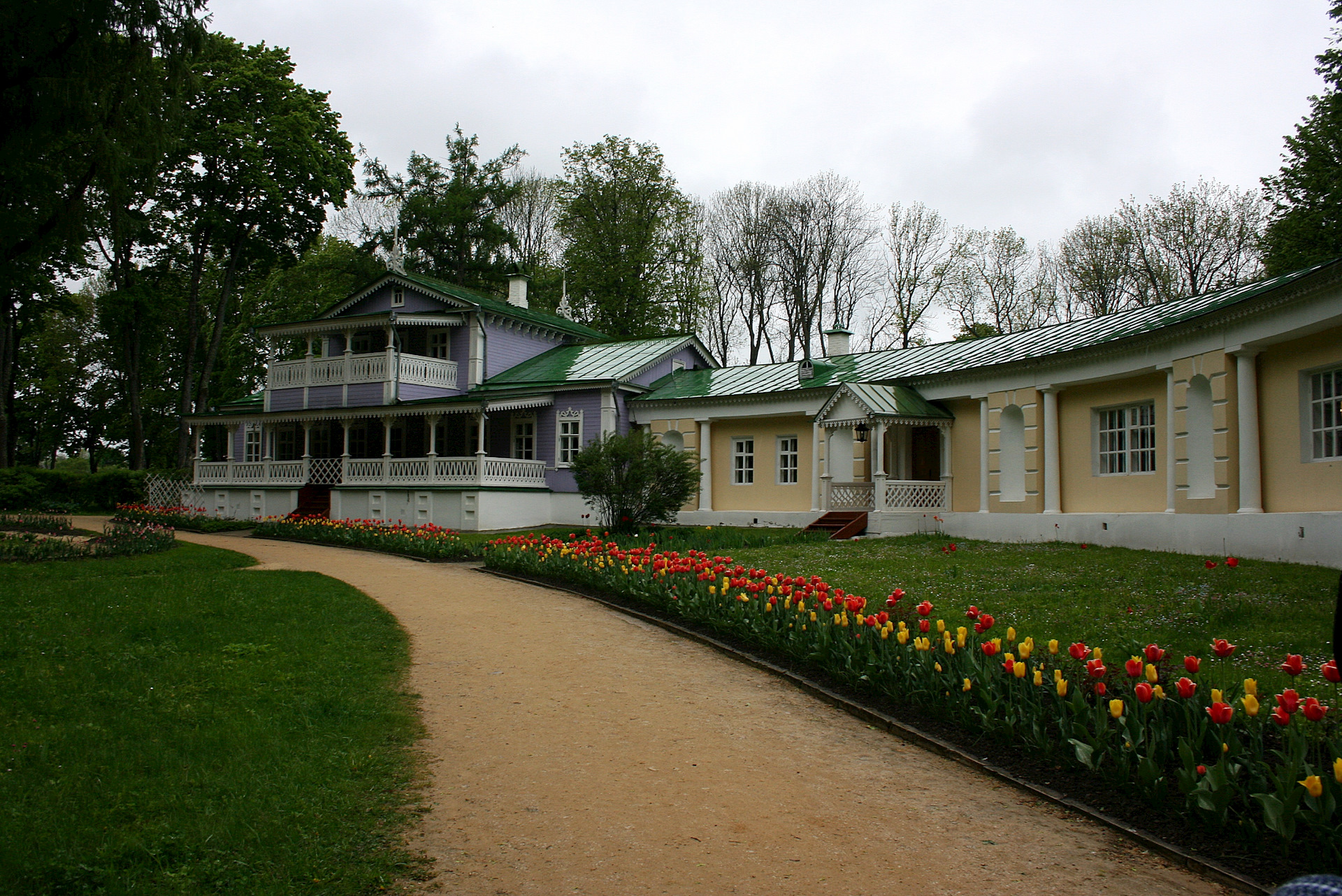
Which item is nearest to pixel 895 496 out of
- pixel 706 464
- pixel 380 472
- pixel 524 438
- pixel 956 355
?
pixel 956 355

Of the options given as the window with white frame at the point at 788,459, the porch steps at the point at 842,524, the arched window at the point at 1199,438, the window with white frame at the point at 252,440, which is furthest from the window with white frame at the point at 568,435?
the arched window at the point at 1199,438

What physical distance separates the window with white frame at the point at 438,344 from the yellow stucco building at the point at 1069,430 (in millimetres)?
7567

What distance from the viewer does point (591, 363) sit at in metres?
27.5

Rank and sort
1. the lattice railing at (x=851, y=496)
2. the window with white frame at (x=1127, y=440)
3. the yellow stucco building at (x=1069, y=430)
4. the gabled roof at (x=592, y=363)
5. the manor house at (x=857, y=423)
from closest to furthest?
the yellow stucco building at (x=1069, y=430) < the manor house at (x=857, y=423) < the window with white frame at (x=1127, y=440) < the lattice railing at (x=851, y=496) < the gabled roof at (x=592, y=363)

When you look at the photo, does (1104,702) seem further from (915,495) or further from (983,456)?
(915,495)

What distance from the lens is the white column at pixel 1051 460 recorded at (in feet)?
57.1

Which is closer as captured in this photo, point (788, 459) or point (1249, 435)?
point (1249, 435)

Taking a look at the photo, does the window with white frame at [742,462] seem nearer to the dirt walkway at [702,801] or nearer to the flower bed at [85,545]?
the flower bed at [85,545]

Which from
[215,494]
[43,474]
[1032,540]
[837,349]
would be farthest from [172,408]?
[1032,540]

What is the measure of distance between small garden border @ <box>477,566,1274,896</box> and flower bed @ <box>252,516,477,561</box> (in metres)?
6.66

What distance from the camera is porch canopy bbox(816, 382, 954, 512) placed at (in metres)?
19.4

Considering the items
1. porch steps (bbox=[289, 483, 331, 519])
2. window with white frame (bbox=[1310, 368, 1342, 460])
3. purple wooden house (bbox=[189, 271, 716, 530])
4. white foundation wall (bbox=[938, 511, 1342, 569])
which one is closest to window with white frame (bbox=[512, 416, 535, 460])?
purple wooden house (bbox=[189, 271, 716, 530])

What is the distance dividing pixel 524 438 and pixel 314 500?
243 inches

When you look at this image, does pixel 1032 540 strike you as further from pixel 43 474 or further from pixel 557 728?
pixel 43 474
